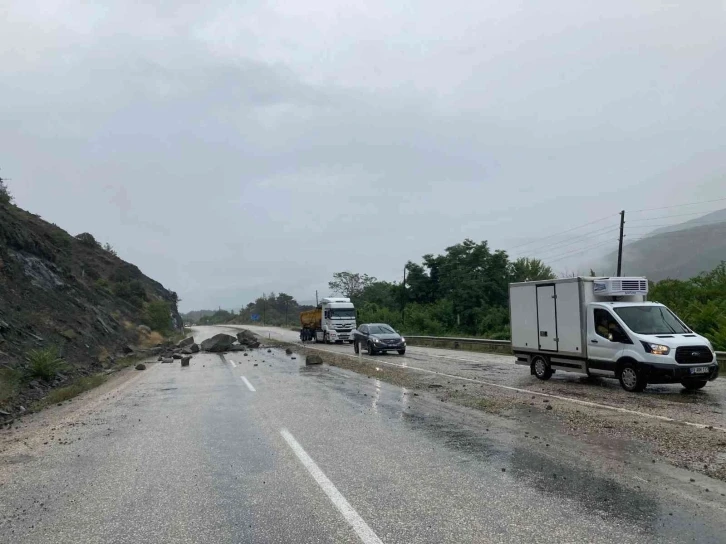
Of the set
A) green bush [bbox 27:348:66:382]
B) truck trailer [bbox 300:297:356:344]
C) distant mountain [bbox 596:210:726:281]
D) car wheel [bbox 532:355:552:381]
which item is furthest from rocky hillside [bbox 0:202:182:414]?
distant mountain [bbox 596:210:726:281]

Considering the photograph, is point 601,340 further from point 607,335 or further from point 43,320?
point 43,320

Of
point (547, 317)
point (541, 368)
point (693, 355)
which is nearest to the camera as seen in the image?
point (693, 355)

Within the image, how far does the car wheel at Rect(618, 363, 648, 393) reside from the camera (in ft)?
40.8

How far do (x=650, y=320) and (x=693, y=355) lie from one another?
1455 mm

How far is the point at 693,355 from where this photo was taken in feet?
39.6

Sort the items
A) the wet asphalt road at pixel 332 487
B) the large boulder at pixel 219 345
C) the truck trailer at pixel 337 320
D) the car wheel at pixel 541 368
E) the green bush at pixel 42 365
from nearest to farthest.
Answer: the wet asphalt road at pixel 332 487 < the car wheel at pixel 541 368 < the green bush at pixel 42 365 < the large boulder at pixel 219 345 < the truck trailer at pixel 337 320

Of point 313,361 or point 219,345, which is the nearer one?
point 313,361

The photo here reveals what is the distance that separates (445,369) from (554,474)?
13377 mm

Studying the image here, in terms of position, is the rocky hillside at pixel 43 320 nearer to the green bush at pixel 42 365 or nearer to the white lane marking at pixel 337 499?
the green bush at pixel 42 365

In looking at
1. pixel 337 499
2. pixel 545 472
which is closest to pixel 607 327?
pixel 545 472

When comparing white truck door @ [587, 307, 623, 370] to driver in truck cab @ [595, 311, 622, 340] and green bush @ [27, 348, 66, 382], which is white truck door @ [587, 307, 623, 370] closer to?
driver in truck cab @ [595, 311, 622, 340]

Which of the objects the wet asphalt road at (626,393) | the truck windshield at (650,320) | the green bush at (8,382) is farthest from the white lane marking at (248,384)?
the truck windshield at (650,320)

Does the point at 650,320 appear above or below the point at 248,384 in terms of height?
above

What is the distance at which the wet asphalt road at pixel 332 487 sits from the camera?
15.2ft
